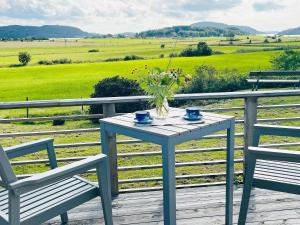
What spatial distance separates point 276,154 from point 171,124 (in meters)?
0.74

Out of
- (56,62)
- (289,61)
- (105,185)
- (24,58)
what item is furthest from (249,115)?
(24,58)

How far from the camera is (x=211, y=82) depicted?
17062 mm

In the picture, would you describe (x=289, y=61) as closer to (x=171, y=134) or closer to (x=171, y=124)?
(x=171, y=124)

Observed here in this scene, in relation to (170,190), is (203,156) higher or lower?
lower

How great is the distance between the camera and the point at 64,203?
2.10m

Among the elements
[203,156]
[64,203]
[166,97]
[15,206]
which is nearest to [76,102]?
[166,97]

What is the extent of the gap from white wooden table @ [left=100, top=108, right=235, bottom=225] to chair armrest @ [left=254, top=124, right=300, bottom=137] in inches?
9.3

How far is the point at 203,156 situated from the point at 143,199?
541 centimetres

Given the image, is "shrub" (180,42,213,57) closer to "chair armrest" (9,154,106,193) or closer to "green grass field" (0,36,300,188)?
"green grass field" (0,36,300,188)

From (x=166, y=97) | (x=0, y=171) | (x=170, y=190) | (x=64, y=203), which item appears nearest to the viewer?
(x=0, y=171)

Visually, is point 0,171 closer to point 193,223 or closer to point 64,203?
point 64,203

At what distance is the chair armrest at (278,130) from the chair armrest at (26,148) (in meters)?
1.63

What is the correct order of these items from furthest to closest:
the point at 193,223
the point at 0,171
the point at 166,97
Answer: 1. the point at 193,223
2. the point at 166,97
3. the point at 0,171

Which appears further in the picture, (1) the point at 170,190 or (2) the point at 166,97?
(2) the point at 166,97
